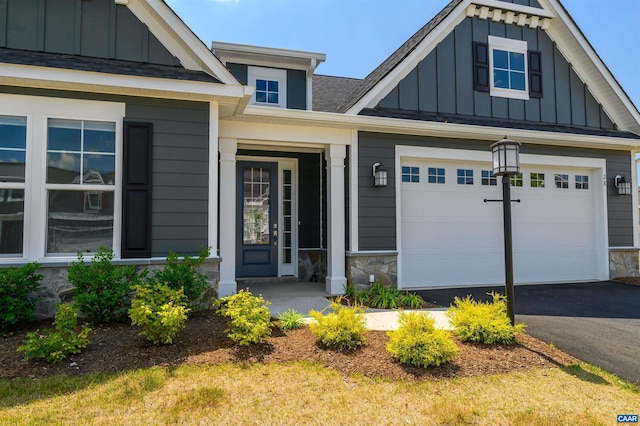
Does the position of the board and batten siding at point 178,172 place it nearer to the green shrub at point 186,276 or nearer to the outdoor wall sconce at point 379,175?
the green shrub at point 186,276

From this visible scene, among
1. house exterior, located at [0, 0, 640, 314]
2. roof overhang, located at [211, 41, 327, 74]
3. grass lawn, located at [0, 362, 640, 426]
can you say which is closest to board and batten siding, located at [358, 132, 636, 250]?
house exterior, located at [0, 0, 640, 314]

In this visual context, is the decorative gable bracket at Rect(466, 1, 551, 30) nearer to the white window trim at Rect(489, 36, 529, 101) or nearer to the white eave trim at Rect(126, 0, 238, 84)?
the white window trim at Rect(489, 36, 529, 101)

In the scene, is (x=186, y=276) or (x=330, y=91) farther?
(x=330, y=91)

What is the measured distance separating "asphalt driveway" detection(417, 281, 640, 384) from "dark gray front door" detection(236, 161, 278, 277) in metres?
3.22

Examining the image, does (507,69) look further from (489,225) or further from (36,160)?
(36,160)

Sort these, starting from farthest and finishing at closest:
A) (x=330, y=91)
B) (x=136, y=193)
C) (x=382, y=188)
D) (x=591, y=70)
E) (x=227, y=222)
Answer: (x=330, y=91) < (x=591, y=70) < (x=382, y=188) < (x=227, y=222) < (x=136, y=193)

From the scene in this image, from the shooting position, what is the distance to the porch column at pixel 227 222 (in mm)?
6137

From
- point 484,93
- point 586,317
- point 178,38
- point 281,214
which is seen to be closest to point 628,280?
point 586,317

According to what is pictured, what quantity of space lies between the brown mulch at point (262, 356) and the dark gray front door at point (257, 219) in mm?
3630

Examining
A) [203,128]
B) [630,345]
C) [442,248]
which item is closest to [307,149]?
[203,128]

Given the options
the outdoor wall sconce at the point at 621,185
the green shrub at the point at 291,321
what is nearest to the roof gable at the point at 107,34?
the green shrub at the point at 291,321

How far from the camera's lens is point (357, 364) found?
3.59 metres

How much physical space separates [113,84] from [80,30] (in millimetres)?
1078

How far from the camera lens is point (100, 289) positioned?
443 centimetres
